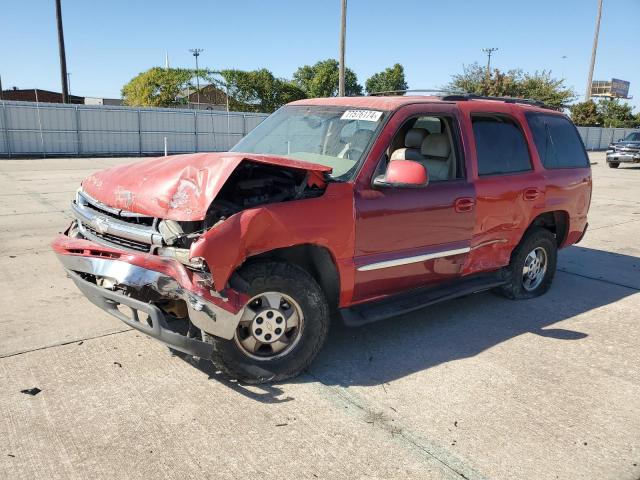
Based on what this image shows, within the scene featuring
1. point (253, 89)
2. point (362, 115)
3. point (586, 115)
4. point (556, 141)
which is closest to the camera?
point (362, 115)

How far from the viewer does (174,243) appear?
320 cm

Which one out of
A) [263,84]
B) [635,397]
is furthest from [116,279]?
[263,84]

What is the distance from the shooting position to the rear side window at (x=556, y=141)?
5438 millimetres

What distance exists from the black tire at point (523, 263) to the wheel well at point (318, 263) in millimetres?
2312

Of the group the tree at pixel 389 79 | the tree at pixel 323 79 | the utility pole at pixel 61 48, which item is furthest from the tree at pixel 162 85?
the tree at pixel 389 79

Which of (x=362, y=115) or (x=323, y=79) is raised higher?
(x=323, y=79)

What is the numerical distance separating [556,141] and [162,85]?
42.4 m

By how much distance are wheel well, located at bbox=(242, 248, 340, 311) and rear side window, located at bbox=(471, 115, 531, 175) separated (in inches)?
70.1

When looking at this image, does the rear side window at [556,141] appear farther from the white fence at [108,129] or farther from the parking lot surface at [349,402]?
the white fence at [108,129]

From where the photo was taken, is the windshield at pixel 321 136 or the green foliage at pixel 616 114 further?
the green foliage at pixel 616 114

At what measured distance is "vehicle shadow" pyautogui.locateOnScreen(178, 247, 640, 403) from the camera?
12.4 feet

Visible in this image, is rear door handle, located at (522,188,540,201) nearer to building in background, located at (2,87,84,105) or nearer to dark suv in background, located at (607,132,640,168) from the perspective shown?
dark suv in background, located at (607,132,640,168)

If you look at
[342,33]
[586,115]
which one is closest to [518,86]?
[586,115]

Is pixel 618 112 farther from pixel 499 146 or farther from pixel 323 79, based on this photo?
pixel 499 146
